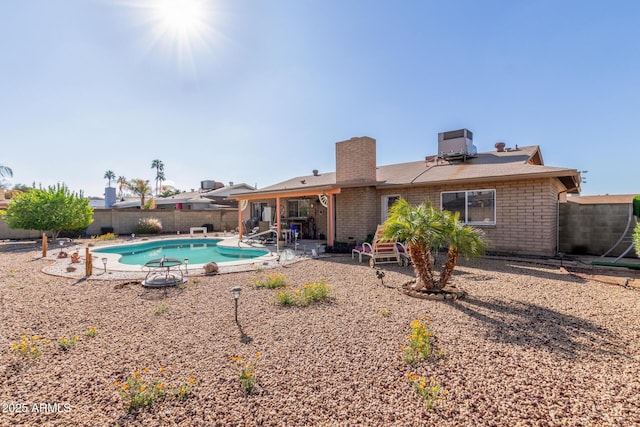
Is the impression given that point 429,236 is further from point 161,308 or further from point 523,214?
point 523,214

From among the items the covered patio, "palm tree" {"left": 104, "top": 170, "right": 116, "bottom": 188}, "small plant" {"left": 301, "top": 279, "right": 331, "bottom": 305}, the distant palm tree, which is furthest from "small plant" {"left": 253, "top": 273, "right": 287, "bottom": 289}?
"palm tree" {"left": 104, "top": 170, "right": 116, "bottom": 188}

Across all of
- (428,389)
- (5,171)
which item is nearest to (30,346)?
(428,389)

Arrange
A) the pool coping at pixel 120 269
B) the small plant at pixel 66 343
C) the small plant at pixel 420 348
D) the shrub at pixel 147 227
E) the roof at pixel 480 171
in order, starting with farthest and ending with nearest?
the shrub at pixel 147 227 → the roof at pixel 480 171 → the pool coping at pixel 120 269 → the small plant at pixel 66 343 → the small plant at pixel 420 348

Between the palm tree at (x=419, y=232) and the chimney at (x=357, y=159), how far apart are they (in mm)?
7160

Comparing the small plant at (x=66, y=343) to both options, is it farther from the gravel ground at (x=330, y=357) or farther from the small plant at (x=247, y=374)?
the small plant at (x=247, y=374)

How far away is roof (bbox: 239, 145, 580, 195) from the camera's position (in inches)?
373

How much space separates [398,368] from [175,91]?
517 inches

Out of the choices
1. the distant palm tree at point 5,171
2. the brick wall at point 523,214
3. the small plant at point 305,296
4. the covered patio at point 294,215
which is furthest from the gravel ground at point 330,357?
the distant palm tree at point 5,171

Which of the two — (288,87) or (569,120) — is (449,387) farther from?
(569,120)

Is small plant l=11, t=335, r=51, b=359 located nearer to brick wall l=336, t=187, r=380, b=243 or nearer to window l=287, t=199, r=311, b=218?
brick wall l=336, t=187, r=380, b=243

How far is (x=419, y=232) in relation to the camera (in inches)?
219

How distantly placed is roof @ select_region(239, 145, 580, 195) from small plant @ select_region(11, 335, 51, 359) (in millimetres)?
9424

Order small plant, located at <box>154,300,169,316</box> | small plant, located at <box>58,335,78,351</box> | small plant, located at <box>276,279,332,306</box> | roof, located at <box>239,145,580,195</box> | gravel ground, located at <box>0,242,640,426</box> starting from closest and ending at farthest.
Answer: gravel ground, located at <box>0,242,640,426</box> < small plant, located at <box>58,335,78,351</box> < small plant, located at <box>154,300,169,316</box> < small plant, located at <box>276,279,332,306</box> < roof, located at <box>239,145,580,195</box>

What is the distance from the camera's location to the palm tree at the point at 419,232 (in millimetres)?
5566
